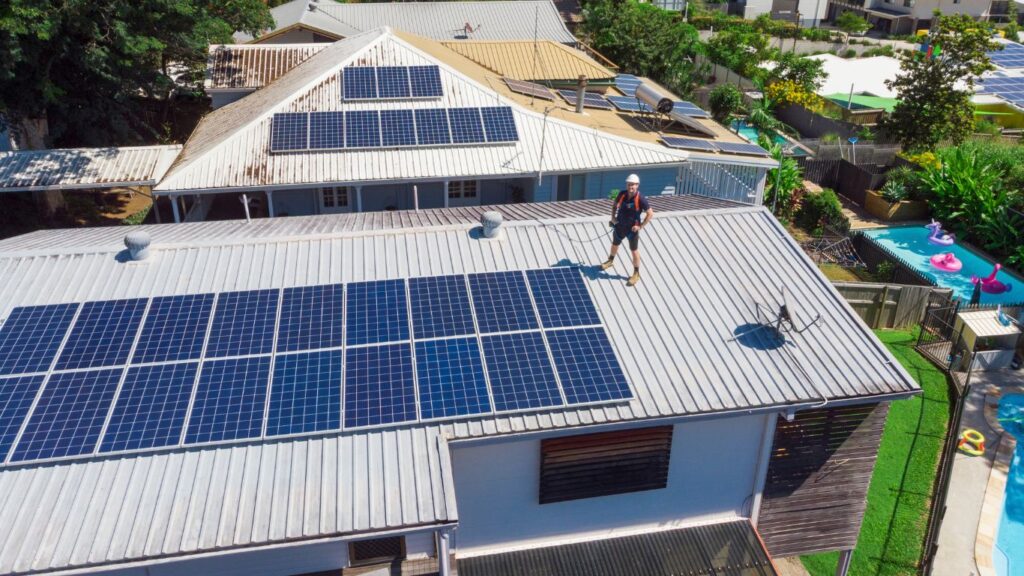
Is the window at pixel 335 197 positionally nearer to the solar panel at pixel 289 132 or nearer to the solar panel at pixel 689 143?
the solar panel at pixel 289 132

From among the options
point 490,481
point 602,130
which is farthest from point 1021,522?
point 602,130

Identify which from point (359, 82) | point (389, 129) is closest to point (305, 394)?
point (389, 129)

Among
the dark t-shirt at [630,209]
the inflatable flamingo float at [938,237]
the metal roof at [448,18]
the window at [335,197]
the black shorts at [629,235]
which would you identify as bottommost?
the inflatable flamingo float at [938,237]

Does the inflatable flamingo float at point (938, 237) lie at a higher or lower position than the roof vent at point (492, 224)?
lower

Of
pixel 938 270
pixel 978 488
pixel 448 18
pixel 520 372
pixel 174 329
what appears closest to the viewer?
pixel 520 372

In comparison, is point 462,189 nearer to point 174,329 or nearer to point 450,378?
point 174,329

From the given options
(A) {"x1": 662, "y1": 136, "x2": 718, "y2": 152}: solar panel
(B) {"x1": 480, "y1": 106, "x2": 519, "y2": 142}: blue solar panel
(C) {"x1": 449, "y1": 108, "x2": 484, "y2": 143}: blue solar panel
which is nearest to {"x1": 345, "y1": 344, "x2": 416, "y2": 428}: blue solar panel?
(C) {"x1": 449, "y1": 108, "x2": 484, "y2": 143}: blue solar panel

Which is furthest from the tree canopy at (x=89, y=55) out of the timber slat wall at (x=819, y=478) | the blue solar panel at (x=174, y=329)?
the timber slat wall at (x=819, y=478)
